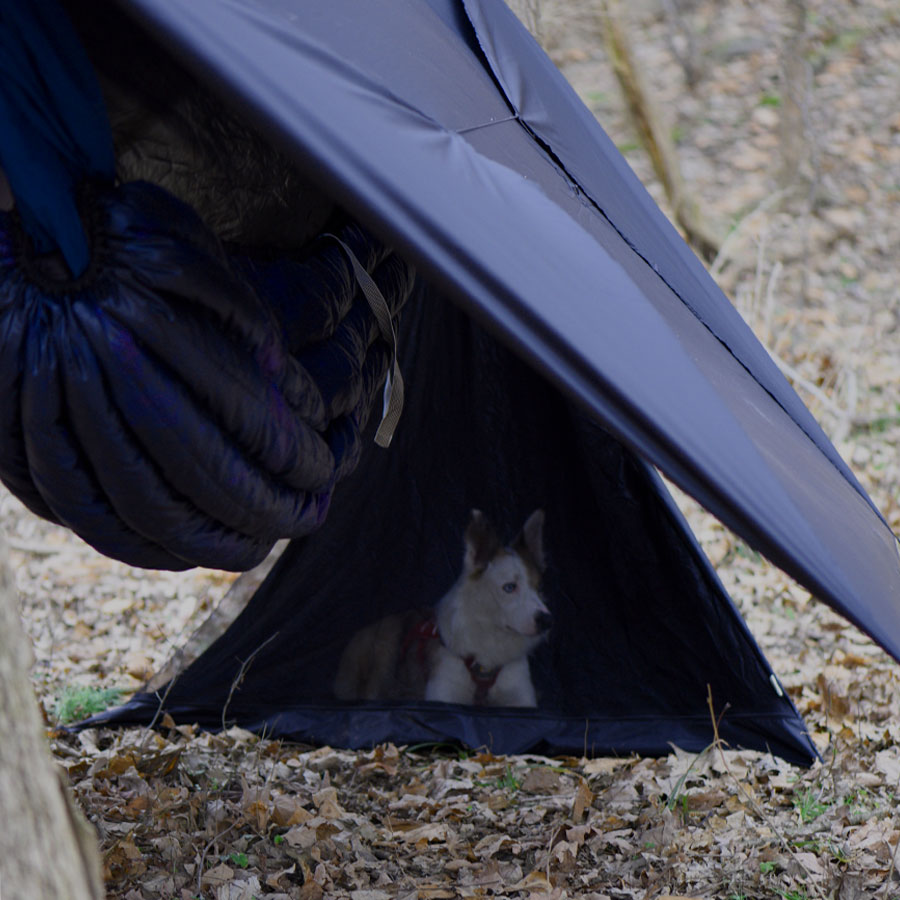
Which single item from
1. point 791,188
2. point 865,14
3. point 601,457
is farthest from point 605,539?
point 865,14

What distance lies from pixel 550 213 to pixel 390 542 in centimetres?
216

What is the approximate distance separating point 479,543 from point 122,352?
6.93 feet

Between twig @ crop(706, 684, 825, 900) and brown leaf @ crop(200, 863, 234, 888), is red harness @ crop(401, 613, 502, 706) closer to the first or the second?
twig @ crop(706, 684, 825, 900)

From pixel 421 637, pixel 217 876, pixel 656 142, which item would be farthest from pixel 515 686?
pixel 656 142

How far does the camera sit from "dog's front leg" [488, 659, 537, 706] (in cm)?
374

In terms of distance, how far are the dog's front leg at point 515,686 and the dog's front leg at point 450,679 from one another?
10cm

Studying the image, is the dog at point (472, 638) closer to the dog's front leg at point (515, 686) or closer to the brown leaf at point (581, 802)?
the dog's front leg at point (515, 686)

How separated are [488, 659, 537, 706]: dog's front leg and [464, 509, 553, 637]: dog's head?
5.4 inches

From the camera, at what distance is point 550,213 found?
1.77 meters

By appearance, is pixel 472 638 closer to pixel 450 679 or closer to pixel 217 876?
pixel 450 679

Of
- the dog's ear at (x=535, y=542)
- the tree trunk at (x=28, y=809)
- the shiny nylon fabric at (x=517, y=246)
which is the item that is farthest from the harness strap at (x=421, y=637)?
the tree trunk at (x=28, y=809)

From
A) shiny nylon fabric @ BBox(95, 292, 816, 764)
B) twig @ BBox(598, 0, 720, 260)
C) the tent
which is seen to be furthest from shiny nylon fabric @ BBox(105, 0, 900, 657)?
twig @ BBox(598, 0, 720, 260)

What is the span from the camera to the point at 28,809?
110 centimetres

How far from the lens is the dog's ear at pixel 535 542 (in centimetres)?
370
